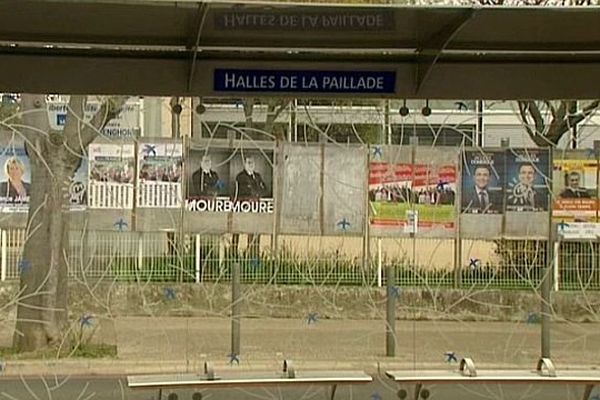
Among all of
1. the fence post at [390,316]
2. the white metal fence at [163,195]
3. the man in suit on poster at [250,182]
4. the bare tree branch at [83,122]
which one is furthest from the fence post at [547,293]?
the bare tree branch at [83,122]

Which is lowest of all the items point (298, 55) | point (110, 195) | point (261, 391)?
point (261, 391)

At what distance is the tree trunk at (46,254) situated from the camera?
9.09 m

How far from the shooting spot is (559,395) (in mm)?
9398

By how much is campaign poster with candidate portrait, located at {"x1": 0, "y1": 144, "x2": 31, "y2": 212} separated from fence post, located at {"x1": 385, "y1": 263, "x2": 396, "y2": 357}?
3224 millimetres

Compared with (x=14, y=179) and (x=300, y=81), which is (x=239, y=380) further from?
(x=14, y=179)

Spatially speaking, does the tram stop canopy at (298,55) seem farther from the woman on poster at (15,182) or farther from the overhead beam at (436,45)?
the woman on poster at (15,182)

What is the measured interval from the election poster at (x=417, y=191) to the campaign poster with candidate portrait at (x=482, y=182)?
0.11 metres

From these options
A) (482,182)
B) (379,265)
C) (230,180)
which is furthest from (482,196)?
(230,180)

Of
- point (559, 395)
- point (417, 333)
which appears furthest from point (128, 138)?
point (559, 395)

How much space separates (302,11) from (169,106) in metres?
3.05

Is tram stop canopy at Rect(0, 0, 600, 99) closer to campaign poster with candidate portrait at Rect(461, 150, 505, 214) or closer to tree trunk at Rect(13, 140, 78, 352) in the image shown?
campaign poster with candidate portrait at Rect(461, 150, 505, 214)

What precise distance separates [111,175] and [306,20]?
354 centimetres

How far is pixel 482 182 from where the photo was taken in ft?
31.8

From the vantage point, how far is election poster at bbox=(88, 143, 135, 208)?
9.49 m
